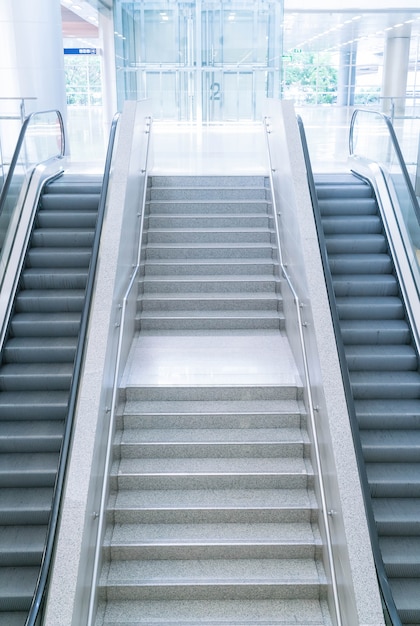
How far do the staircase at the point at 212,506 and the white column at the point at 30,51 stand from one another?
7076mm

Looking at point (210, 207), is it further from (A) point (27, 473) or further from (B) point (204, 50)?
(B) point (204, 50)

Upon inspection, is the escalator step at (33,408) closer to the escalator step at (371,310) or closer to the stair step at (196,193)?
the escalator step at (371,310)

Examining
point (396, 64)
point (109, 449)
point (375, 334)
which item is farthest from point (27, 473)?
point (396, 64)

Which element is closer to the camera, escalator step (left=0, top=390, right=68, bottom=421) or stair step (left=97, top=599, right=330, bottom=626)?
stair step (left=97, top=599, right=330, bottom=626)

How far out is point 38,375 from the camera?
22.6 feet

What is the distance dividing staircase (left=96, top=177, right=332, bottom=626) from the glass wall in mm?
13806

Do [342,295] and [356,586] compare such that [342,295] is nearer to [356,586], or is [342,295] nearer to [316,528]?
[316,528]

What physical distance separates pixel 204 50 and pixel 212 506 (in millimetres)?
16960

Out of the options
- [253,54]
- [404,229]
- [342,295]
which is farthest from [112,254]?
[253,54]

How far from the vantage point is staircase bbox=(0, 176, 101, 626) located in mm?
5617

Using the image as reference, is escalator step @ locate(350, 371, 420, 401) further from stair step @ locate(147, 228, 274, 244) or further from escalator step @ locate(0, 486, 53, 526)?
escalator step @ locate(0, 486, 53, 526)

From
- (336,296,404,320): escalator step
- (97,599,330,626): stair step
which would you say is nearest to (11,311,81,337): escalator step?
(336,296,404,320): escalator step

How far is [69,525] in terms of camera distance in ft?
15.1

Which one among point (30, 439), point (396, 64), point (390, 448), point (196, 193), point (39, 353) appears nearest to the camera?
point (390, 448)
